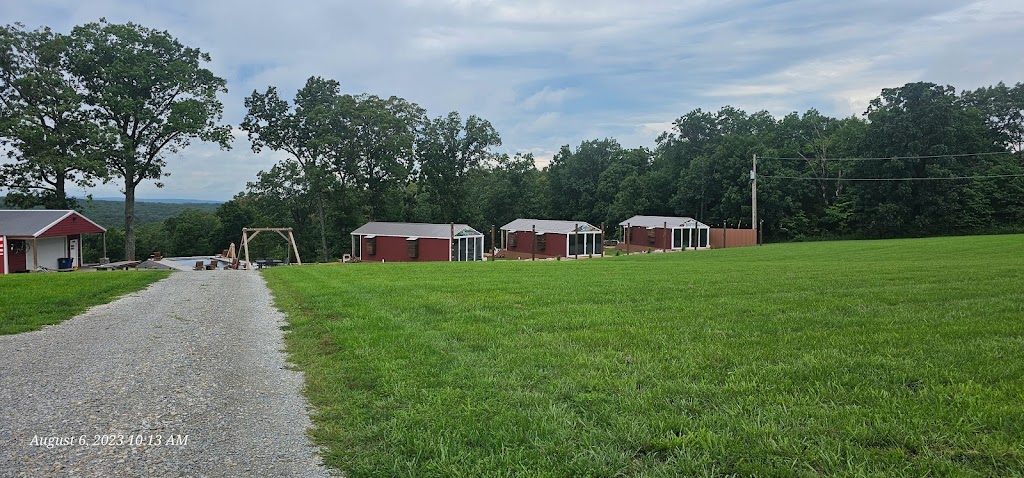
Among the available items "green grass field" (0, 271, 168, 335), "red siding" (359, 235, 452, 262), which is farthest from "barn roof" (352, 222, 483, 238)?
"green grass field" (0, 271, 168, 335)

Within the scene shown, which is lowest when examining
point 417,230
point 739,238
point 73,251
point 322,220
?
point 73,251

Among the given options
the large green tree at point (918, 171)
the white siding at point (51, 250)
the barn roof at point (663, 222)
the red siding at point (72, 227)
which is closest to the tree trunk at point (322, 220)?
the red siding at point (72, 227)

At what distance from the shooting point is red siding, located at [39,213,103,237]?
26.0m

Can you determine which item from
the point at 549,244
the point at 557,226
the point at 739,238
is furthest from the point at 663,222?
the point at 549,244

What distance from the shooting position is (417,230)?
118 feet

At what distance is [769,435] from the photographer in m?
3.52

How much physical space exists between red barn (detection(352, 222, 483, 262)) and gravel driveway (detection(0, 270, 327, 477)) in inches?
1043

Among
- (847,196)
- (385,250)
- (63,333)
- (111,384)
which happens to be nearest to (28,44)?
(385,250)

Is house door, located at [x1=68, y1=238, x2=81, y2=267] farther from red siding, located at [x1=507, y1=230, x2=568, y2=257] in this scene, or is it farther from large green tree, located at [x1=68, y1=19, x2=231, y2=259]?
red siding, located at [x1=507, y1=230, x2=568, y2=257]

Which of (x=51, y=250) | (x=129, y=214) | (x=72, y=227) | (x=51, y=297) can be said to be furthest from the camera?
(x=129, y=214)

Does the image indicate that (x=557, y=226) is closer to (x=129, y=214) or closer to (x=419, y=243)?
(x=419, y=243)

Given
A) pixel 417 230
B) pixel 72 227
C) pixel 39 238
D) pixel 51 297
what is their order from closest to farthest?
pixel 51 297
pixel 39 238
pixel 72 227
pixel 417 230

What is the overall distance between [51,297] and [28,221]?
19764mm

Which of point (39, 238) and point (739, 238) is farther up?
point (39, 238)
